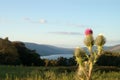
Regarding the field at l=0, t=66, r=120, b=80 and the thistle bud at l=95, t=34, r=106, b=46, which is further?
the field at l=0, t=66, r=120, b=80

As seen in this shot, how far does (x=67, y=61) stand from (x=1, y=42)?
7120mm

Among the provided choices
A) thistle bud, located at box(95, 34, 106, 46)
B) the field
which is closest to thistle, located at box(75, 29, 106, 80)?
thistle bud, located at box(95, 34, 106, 46)

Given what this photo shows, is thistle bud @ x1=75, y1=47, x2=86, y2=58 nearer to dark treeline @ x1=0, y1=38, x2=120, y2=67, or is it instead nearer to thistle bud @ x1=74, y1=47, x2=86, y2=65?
thistle bud @ x1=74, y1=47, x2=86, y2=65

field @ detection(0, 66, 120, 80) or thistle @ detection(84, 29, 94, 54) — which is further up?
thistle @ detection(84, 29, 94, 54)

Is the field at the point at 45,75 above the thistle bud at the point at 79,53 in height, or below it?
below

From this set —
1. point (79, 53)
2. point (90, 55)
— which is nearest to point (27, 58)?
point (79, 53)

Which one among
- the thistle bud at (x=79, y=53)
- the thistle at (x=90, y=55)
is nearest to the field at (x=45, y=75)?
the thistle bud at (x=79, y=53)

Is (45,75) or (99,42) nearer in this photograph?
(99,42)

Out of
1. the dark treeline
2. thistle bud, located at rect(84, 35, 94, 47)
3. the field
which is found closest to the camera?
thistle bud, located at rect(84, 35, 94, 47)

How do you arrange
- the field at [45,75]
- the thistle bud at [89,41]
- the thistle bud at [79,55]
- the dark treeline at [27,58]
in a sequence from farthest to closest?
1. the dark treeline at [27,58]
2. the field at [45,75]
3. the thistle bud at [79,55]
4. the thistle bud at [89,41]

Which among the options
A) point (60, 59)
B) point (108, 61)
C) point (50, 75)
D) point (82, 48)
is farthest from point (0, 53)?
point (82, 48)

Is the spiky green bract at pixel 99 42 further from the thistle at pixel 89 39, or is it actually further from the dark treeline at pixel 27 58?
the dark treeline at pixel 27 58

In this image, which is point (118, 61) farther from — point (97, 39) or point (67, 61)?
point (97, 39)

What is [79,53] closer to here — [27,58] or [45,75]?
[45,75]
